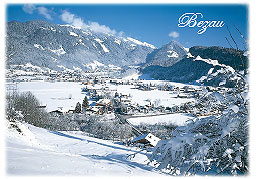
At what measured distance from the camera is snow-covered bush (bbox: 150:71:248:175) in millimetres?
1792

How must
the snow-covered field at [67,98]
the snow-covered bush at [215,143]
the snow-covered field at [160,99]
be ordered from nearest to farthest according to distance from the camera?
1. the snow-covered bush at [215,143]
2. the snow-covered field at [67,98]
3. the snow-covered field at [160,99]

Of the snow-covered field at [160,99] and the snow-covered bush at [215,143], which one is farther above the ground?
the snow-covered field at [160,99]

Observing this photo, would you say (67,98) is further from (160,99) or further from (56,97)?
(160,99)

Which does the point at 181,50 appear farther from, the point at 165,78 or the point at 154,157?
the point at 154,157

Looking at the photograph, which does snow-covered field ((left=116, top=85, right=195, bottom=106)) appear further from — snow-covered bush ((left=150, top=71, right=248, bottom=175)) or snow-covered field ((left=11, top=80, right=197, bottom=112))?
snow-covered bush ((left=150, top=71, right=248, bottom=175))

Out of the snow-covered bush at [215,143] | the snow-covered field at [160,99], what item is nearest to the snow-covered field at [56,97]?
the snow-covered field at [160,99]

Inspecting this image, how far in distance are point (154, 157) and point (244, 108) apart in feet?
4.11

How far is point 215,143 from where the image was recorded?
1987 millimetres

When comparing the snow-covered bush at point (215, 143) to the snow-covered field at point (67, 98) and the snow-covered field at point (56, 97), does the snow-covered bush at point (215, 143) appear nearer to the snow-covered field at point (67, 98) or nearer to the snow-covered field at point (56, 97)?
the snow-covered field at point (67, 98)

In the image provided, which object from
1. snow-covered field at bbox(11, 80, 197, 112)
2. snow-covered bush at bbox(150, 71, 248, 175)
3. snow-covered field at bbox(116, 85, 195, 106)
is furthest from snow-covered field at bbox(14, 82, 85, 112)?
snow-covered bush at bbox(150, 71, 248, 175)

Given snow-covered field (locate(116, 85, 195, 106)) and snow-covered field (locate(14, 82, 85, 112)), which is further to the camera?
snow-covered field (locate(116, 85, 195, 106))

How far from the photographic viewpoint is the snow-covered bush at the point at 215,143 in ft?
5.88

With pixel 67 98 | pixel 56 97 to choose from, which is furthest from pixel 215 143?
pixel 56 97
